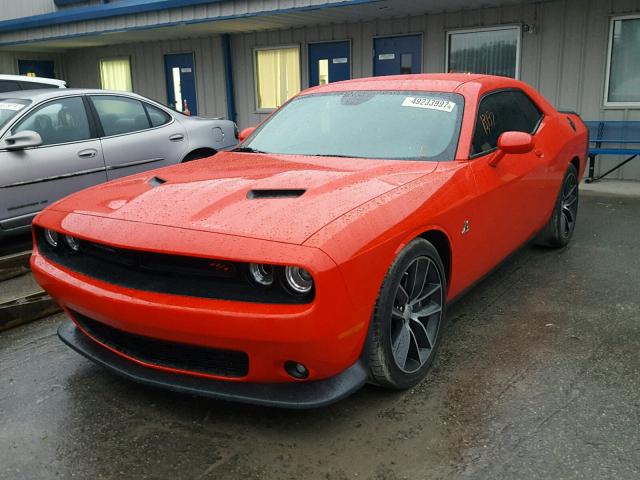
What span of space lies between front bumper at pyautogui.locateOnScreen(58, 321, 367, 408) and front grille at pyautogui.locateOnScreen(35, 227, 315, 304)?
394 millimetres

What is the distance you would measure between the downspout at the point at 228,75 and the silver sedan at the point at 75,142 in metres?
6.26

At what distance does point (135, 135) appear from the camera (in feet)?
20.7

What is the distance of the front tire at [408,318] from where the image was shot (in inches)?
105

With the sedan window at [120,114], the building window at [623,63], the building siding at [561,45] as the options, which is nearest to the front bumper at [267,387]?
the sedan window at [120,114]

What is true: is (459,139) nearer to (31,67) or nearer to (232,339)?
(232,339)

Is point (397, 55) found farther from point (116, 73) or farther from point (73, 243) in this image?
point (73, 243)

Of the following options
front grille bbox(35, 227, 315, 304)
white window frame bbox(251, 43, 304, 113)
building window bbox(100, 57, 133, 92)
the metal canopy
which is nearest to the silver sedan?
front grille bbox(35, 227, 315, 304)

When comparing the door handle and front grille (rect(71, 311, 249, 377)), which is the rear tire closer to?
front grille (rect(71, 311, 249, 377))

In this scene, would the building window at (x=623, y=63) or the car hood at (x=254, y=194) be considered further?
the building window at (x=623, y=63)

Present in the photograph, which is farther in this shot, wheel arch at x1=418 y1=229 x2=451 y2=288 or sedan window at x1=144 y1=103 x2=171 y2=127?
sedan window at x1=144 y1=103 x2=171 y2=127

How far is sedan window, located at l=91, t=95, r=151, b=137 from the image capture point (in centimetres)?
616

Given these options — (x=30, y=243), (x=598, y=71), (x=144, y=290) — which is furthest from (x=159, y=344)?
(x=598, y=71)

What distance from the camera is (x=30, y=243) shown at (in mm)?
5789

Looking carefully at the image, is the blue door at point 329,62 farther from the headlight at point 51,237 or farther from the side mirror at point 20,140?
the headlight at point 51,237
